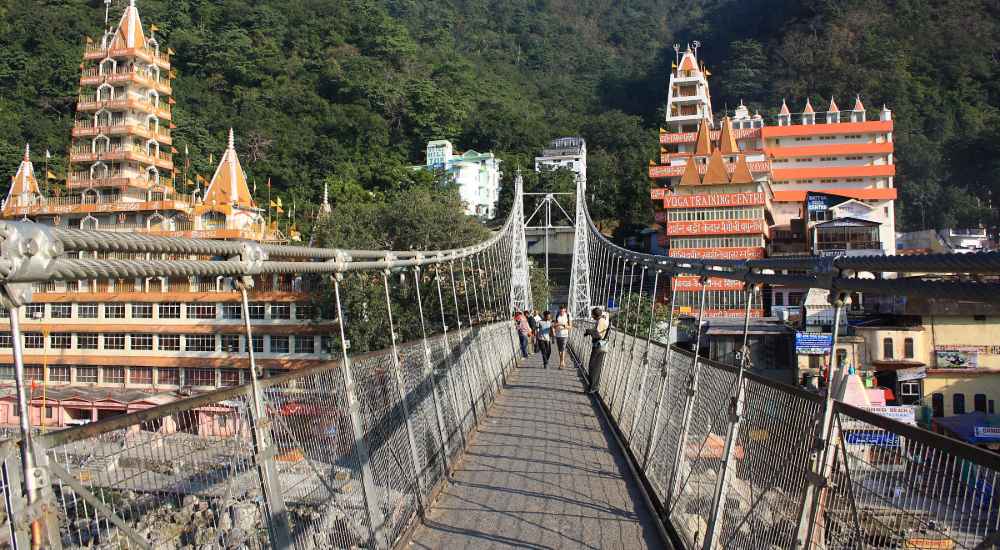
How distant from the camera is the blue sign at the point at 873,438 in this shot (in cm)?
206

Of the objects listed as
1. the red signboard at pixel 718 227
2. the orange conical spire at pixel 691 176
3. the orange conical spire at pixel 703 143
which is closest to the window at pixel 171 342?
the red signboard at pixel 718 227

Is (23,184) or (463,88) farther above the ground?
(463,88)

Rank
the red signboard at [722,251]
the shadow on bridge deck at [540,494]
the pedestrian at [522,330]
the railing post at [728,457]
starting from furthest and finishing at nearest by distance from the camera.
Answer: the red signboard at [722,251]
the pedestrian at [522,330]
the shadow on bridge deck at [540,494]
the railing post at [728,457]

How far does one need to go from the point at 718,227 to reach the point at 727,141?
42.8ft

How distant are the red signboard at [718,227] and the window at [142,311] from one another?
23200 millimetres

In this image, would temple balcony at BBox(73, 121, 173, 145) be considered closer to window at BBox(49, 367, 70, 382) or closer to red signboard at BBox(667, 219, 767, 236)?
window at BBox(49, 367, 70, 382)

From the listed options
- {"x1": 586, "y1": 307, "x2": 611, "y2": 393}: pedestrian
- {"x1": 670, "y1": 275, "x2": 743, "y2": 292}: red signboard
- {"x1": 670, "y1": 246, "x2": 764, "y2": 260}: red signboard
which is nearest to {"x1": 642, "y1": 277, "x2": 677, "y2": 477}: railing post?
{"x1": 586, "y1": 307, "x2": 611, "y2": 393}: pedestrian

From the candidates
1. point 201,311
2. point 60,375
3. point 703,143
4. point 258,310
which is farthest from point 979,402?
point 60,375

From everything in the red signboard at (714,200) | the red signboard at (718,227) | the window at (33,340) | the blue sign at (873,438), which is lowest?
the window at (33,340)

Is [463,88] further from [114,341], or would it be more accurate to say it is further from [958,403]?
[958,403]

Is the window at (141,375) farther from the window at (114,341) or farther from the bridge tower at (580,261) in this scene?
the bridge tower at (580,261)

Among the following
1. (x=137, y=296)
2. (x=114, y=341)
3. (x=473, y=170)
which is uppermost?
(x=473, y=170)

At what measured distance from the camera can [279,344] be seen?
1291 inches

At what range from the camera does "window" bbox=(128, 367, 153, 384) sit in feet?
109
